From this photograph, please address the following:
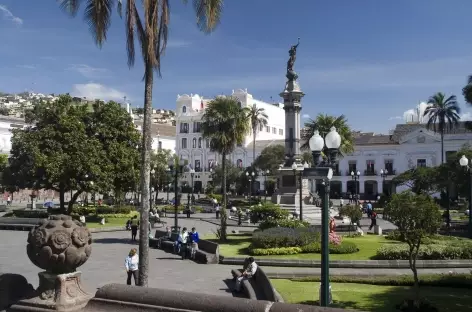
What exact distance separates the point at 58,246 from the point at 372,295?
30.4ft

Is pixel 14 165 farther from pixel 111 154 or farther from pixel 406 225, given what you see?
pixel 406 225

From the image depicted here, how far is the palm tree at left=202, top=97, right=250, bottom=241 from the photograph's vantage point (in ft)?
82.8

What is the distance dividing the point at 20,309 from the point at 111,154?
29841mm

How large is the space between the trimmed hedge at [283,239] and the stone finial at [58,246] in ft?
46.5

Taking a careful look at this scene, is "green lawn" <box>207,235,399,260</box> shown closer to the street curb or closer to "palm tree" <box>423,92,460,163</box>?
the street curb

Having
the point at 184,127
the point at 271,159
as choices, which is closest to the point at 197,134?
the point at 184,127

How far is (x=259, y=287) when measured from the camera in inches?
513

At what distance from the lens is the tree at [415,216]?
11.0 meters

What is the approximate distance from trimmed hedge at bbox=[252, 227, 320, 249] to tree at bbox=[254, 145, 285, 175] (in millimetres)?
41852

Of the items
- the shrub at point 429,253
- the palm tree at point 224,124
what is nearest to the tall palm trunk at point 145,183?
A: the shrub at point 429,253

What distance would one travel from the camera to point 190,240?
67.7 ft

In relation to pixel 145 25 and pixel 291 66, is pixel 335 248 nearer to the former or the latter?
pixel 145 25

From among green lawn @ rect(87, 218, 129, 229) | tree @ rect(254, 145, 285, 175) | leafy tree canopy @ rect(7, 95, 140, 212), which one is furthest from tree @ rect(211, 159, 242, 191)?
leafy tree canopy @ rect(7, 95, 140, 212)

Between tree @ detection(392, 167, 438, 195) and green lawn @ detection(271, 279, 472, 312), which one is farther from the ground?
tree @ detection(392, 167, 438, 195)
